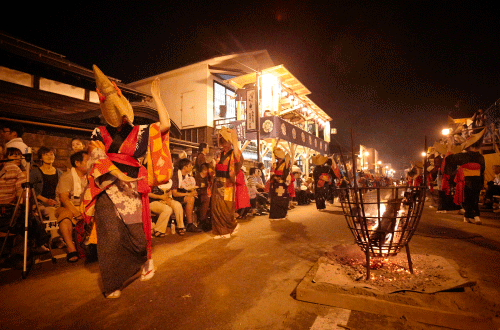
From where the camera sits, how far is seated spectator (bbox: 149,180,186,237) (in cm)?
503

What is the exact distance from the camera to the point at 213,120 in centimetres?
1457

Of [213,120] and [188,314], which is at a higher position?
[213,120]

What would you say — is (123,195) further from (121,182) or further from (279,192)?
(279,192)

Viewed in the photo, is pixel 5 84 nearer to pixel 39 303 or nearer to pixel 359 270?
pixel 39 303

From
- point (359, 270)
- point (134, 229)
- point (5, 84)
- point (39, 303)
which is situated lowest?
point (39, 303)

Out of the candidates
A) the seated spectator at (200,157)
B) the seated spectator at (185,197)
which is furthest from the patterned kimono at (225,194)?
the seated spectator at (200,157)

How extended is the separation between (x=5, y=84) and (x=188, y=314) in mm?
10842

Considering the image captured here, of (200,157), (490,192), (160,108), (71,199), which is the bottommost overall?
(490,192)

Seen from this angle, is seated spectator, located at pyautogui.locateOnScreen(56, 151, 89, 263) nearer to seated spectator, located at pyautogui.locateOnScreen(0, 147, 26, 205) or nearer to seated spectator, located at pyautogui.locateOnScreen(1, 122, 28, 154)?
seated spectator, located at pyautogui.locateOnScreen(0, 147, 26, 205)

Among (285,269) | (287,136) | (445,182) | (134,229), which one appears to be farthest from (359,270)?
(287,136)

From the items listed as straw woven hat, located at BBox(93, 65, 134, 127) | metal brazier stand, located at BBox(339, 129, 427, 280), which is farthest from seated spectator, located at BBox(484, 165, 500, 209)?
straw woven hat, located at BBox(93, 65, 134, 127)

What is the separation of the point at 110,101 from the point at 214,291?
2.32 m

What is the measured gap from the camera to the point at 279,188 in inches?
268

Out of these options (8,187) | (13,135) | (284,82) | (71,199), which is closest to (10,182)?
(8,187)
